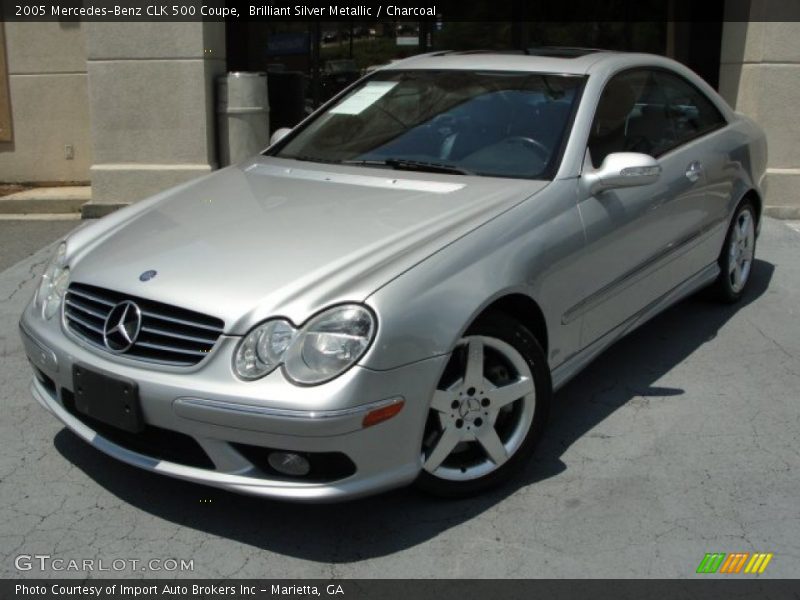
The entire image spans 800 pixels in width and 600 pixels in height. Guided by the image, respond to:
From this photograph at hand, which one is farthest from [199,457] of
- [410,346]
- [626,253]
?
[626,253]

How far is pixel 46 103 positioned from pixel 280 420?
712 centimetres

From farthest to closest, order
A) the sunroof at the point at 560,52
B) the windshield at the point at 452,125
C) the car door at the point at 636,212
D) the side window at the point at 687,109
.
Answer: the side window at the point at 687,109 < the sunroof at the point at 560,52 < the windshield at the point at 452,125 < the car door at the point at 636,212

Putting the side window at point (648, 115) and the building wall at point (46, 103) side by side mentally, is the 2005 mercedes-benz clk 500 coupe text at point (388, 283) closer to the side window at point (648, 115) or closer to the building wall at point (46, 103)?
the side window at point (648, 115)

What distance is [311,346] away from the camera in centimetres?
300

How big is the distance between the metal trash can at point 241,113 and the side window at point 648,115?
410cm

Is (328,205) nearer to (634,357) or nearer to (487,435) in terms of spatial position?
(487,435)

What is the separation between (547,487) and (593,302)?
0.84 metres

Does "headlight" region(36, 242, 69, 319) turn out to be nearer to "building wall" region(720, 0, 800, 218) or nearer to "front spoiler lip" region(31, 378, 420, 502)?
"front spoiler lip" region(31, 378, 420, 502)

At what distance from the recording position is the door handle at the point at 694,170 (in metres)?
4.79

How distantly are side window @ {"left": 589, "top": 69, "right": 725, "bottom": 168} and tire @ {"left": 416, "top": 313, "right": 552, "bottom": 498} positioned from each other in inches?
45.6

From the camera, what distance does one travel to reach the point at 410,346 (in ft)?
10.1

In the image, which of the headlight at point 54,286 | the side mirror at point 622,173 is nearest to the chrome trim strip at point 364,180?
the side mirror at point 622,173

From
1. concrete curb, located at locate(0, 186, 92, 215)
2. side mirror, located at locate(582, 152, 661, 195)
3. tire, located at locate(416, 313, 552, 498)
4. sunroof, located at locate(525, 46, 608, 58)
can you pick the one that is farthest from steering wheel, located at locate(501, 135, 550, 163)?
concrete curb, located at locate(0, 186, 92, 215)

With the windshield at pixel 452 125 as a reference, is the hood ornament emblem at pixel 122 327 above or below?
below
